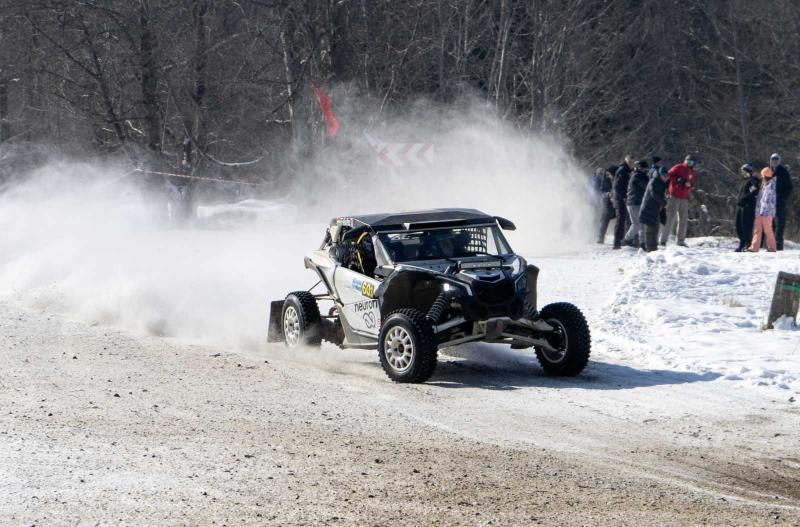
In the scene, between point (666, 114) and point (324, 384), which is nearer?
point (324, 384)

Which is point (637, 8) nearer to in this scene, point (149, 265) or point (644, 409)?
point (149, 265)

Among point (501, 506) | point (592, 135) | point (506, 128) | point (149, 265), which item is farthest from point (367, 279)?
point (592, 135)

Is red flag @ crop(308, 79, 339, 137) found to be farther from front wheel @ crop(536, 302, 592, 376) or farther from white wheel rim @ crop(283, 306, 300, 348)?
front wheel @ crop(536, 302, 592, 376)

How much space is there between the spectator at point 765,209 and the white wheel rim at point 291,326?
41.6 ft

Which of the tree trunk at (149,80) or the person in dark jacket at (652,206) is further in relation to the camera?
the tree trunk at (149,80)

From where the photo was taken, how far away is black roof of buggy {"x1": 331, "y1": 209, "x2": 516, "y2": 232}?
1230 cm

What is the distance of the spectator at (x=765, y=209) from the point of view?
22.4 m

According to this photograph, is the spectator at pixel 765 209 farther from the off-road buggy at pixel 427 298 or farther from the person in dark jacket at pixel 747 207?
the off-road buggy at pixel 427 298

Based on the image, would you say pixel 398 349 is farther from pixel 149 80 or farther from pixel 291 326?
pixel 149 80

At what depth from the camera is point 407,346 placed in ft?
36.6

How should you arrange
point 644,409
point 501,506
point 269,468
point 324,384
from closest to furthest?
point 501,506 → point 269,468 → point 644,409 → point 324,384

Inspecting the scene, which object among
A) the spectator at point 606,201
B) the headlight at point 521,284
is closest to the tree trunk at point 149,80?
the spectator at point 606,201

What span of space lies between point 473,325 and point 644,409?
2027 mm

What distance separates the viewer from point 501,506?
23.1 feet
